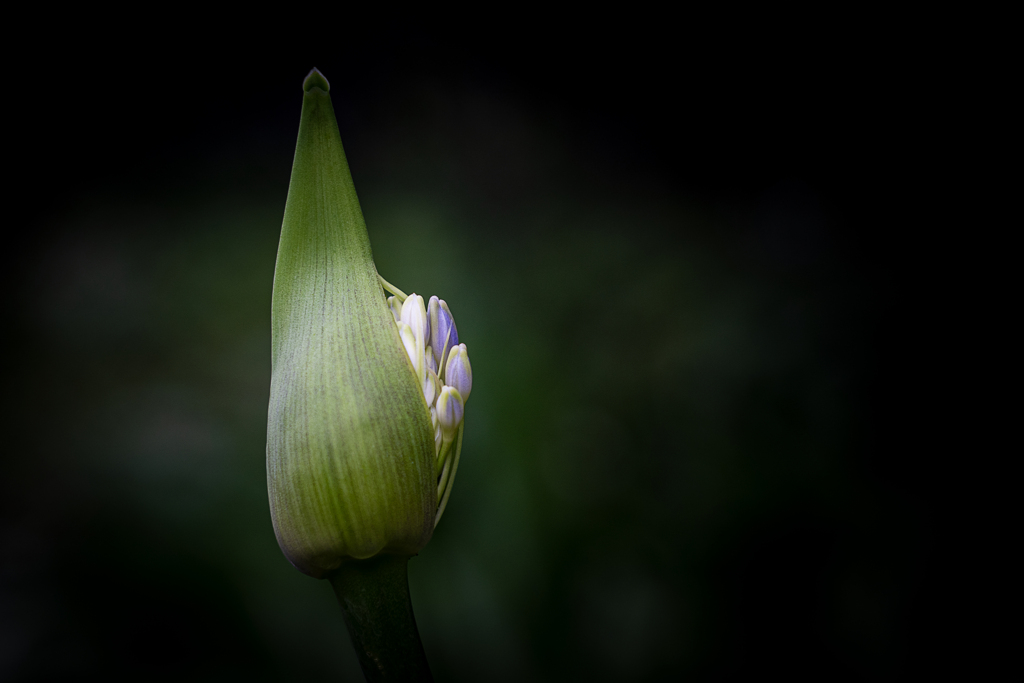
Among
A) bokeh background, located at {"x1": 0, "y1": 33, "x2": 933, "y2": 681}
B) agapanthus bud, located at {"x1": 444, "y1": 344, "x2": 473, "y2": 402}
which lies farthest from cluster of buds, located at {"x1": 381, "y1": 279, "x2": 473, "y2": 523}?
bokeh background, located at {"x1": 0, "y1": 33, "x2": 933, "y2": 681}

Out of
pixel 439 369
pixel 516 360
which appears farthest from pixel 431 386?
pixel 516 360

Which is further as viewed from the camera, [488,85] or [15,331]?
[488,85]

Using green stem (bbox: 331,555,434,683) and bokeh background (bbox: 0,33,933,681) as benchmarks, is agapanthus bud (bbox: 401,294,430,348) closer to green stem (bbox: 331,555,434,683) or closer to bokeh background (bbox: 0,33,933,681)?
green stem (bbox: 331,555,434,683)

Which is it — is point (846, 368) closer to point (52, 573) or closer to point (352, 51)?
point (352, 51)

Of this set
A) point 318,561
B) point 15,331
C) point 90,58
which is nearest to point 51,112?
point 90,58

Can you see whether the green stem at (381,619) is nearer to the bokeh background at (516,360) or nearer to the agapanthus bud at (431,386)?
the agapanthus bud at (431,386)

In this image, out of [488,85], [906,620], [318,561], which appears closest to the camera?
[318,561]

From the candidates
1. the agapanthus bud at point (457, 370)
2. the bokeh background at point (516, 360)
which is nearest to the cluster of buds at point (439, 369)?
the agapanthus bud at point (457, 370)
